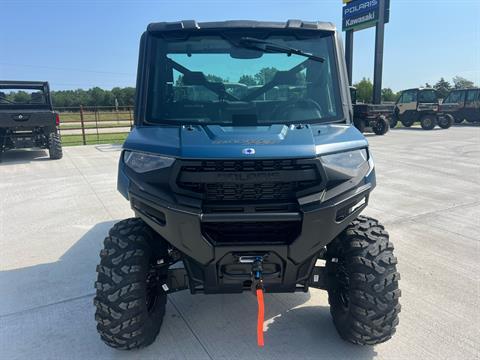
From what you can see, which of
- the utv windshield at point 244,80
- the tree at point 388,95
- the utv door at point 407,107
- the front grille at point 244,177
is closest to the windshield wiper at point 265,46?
the utv windshield at point 244,80

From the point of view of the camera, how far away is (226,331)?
2.88 meters

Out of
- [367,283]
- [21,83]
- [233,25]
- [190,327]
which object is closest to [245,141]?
[233,25]

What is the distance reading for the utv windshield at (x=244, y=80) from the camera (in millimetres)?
2752

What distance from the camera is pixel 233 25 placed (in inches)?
110

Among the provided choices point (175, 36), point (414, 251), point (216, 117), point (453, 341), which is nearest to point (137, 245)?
point (216, 117)

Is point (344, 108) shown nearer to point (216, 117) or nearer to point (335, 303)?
point (216, 117)

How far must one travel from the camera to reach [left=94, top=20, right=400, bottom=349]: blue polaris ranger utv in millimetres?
2205

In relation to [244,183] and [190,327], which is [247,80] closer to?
[244,183]

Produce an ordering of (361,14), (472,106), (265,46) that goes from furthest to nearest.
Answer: (472,106) → (361,14) → (265,46)

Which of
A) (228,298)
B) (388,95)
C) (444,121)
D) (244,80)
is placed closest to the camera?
(244,80)

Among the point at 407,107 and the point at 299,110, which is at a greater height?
the point at 299,110

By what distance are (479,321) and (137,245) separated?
105 inches

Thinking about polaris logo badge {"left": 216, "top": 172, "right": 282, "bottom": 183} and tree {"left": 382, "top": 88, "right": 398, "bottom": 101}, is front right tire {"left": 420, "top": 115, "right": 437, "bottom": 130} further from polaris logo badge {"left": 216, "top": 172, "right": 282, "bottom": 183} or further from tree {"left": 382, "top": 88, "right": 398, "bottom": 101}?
tree {"left": 382, "top": 88, "right": 398, "bottom": 101}

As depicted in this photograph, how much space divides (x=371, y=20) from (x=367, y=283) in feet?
76.2
